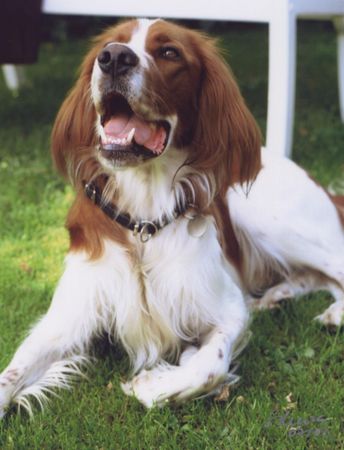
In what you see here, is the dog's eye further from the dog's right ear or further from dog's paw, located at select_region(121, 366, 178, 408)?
dog's paw, located at select_region(121, 366, 178, 408)

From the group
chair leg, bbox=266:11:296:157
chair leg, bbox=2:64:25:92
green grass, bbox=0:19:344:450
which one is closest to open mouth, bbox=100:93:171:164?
green grass, bbox=0:19:344:450

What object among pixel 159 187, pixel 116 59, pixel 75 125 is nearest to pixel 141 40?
pixel 116 59

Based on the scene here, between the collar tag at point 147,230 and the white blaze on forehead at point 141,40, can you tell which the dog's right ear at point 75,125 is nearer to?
the white blaze on forehead at point 141,40

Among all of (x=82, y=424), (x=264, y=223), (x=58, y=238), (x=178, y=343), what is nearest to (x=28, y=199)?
(x=58, y=238)

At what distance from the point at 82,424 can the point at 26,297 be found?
3.33 ft

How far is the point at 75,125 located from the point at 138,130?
31 cm

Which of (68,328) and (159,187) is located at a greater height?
(159,187)

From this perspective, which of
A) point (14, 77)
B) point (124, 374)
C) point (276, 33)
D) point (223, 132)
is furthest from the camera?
point (14, 77)

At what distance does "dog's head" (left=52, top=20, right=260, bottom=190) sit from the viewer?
2375 millimetres

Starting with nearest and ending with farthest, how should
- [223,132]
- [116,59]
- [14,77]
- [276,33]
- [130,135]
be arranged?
[116,59] → [130,135] → [223,132] → [276,33] → [14,77]

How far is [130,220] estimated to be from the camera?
2.61 meters

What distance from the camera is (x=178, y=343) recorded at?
2748 mm

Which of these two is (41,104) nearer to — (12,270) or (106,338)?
(12,270)

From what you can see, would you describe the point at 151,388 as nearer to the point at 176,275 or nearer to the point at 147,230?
the point at 176,275
